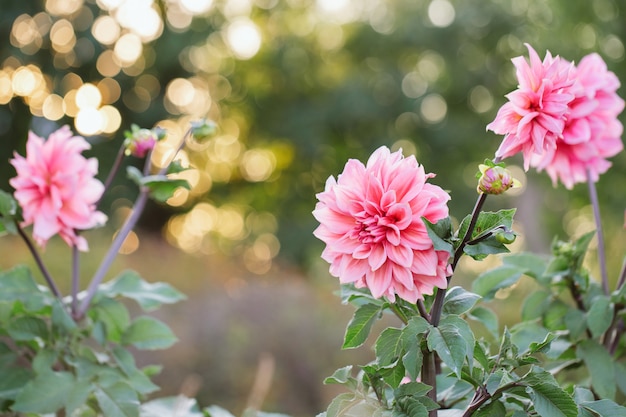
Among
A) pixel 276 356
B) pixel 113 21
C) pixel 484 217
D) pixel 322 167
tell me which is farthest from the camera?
pixel 322 167

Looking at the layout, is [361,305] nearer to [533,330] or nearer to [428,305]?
[428,305]

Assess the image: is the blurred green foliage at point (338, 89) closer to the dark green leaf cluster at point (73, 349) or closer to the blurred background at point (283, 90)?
the blurred background at point (283, 90)

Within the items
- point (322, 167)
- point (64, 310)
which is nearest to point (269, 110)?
point (322, 167)

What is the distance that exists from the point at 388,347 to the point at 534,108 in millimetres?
355

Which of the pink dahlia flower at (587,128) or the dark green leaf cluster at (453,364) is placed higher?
the pink dahlia flower at (587,128)

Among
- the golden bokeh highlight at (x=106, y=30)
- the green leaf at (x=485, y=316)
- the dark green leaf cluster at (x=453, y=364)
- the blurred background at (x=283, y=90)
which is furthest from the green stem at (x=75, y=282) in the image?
the golden bokeh highlight at (x=106, y=30)

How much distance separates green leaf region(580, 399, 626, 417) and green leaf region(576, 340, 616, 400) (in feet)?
0.95

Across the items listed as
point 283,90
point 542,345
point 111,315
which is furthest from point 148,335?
point 283,90

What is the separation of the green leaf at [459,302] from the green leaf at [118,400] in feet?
1.93

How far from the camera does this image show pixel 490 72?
14.5 metres

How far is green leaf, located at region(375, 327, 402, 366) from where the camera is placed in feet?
3.12

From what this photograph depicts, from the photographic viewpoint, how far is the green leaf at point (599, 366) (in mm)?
1281

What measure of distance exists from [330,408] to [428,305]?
211 millimetres

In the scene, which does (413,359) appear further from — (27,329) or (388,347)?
(27,329)
